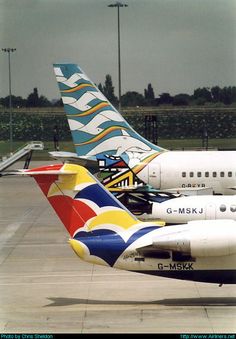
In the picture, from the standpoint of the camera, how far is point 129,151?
4922 cm

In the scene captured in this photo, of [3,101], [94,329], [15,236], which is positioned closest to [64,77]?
[15,236]

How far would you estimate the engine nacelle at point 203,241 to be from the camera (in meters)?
22.9

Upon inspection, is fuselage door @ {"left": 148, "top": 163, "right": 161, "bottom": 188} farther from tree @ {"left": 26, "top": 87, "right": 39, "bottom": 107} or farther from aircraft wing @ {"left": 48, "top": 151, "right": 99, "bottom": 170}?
tree @ {"left": 26, "top": 87, "right": 39, "bottom": 107}

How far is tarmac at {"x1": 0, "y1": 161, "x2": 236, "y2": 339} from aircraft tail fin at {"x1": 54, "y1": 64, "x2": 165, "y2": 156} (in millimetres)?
15193

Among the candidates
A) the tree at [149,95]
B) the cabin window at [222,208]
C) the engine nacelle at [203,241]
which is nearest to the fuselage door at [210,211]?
the cabin window at [222,208]

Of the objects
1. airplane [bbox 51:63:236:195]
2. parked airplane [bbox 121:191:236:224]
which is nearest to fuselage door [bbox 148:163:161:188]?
airplane [bbox 51:63:236:195]

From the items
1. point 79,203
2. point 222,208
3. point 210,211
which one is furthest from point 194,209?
point 79,203

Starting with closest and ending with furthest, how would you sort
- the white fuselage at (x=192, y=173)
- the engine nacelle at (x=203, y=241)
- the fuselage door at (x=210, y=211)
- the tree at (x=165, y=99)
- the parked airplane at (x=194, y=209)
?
1. the engine nacelle at (x=203, y=241)
2. the fuselage door at (x=210, y=211)
3. the parked airplane at (x=194, y=209)
4. the white fuselage at (x=192, y=173)
5. the tree at (x=165, y=99)

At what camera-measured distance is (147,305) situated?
23.8 m

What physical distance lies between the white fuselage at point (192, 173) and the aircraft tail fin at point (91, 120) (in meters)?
3.04

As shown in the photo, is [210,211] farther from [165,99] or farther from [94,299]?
[165,99]

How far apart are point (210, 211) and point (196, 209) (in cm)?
55

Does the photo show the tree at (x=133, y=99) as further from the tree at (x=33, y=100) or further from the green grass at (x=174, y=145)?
the green grass at (x=174, y=145)

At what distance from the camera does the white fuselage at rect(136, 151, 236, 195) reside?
1825 inches
